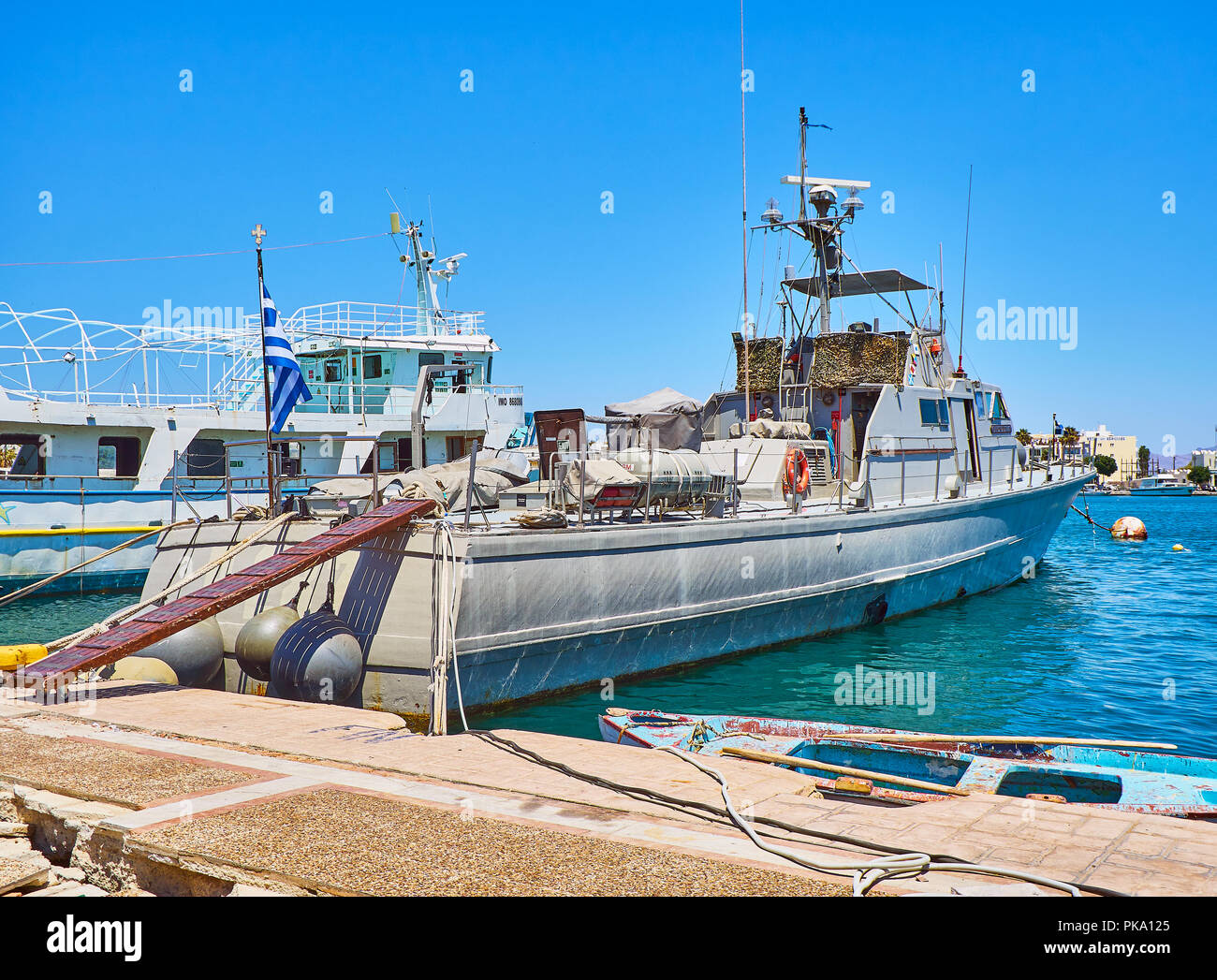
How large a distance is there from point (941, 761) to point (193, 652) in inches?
319

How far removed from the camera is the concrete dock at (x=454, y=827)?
4328mm

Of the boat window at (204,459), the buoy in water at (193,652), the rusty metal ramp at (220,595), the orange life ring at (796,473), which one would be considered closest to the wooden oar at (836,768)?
the rusty metal ramp at (220,595)

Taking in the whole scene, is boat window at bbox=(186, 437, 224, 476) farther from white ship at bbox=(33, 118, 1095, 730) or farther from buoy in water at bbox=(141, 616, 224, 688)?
buoy in water at bbox=(141, 616, 224, 688)

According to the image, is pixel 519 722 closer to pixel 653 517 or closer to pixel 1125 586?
pixel 653 517

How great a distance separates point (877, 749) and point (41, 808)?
634 cm

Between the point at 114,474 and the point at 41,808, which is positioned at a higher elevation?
the point at 114,474

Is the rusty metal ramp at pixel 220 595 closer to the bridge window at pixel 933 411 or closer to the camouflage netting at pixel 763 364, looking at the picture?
the camouflage netting at pixel 763 364

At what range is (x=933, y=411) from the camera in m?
20.2

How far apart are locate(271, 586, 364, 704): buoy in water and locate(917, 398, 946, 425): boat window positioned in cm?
1367

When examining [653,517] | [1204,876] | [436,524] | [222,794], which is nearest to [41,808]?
[222,794]

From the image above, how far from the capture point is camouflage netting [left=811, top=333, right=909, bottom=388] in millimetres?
18516
